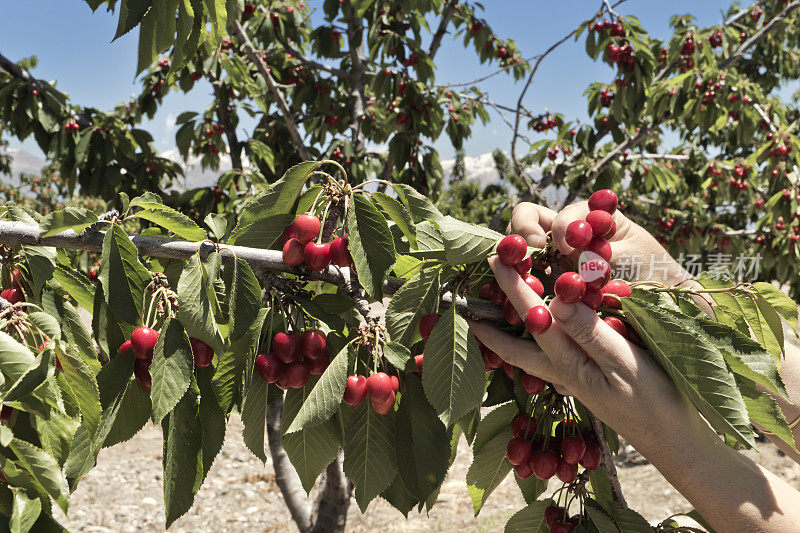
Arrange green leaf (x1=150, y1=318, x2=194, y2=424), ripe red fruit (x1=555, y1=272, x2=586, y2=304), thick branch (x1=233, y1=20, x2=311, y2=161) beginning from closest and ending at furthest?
green leaf (x1=150, y1=318, x2=194, y2=424) < ripe red fruit (x1=555, y1=272, x2=586, y2=304) < thick branch (x1=233, y1=20, x2=311, y2=161)

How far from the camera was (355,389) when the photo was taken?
972mm

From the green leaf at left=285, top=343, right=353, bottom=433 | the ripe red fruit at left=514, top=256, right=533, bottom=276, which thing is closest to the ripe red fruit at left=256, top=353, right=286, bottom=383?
the green leaf at left=285, top=343, right=353, bottom=433

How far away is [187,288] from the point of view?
2.87ft

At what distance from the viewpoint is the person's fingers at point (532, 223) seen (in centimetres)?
125

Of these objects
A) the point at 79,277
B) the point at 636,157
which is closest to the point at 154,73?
the point at 79,277

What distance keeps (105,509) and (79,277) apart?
5.43 meters

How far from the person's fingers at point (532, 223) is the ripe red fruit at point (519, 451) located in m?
0.45

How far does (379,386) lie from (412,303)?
16 cm

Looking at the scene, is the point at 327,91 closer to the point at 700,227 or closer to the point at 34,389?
the point at 34,389

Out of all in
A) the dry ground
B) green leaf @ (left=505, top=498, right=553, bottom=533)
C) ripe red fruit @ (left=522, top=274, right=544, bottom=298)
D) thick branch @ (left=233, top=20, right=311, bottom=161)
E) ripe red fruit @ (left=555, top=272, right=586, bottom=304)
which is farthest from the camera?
the dry ground

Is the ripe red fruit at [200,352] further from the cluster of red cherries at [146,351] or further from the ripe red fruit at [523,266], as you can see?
the ripe red fruit at [523,266]

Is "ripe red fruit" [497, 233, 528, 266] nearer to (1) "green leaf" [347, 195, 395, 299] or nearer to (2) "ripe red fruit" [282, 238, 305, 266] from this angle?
(1) "green leaf" [347, 195, 395, 299]

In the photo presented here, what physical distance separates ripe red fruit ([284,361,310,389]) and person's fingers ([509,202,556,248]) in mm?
578

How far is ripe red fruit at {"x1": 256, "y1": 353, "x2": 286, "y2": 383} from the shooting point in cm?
100
